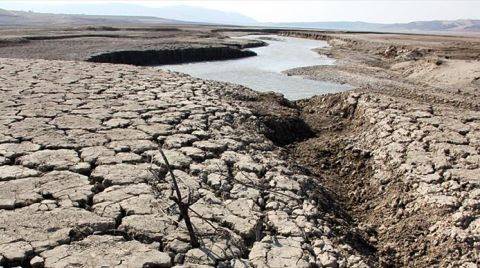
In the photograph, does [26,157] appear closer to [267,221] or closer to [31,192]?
[31,192]

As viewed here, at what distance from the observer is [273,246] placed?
3.69m

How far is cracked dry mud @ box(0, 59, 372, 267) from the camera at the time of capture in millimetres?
3424

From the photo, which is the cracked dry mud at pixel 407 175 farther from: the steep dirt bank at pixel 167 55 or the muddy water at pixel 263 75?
the steep dirt bank at pixel 167 55

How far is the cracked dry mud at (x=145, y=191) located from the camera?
3.42 m

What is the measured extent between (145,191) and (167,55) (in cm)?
1689

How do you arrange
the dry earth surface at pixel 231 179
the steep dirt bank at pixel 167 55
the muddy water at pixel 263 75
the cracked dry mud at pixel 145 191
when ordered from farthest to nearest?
the steep dirt bank at pixel 167 55, the muddy water at pixel 263 75, the dry earth surface at pixel 231 179, the cracked dry mud at pixel 145 191

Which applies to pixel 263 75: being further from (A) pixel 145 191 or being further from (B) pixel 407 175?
(A) pixel 145 191

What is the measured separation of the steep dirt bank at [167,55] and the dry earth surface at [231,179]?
31.9 ft

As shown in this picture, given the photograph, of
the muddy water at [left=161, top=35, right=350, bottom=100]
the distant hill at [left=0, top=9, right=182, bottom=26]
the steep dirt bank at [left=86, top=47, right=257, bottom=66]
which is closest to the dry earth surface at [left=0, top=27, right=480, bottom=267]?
the muddy water at [left=161, top=35, right=350, bottom=100]

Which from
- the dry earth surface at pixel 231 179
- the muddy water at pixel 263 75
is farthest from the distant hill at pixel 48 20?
the dry earth surface at pixel 231 179

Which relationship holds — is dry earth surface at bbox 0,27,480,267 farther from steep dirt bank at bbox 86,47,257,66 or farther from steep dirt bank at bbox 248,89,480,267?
steep dirt bank at bbox 86,47,257,66

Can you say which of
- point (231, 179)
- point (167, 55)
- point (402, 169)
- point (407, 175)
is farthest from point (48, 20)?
point (407, 175)

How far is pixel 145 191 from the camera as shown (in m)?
4.28

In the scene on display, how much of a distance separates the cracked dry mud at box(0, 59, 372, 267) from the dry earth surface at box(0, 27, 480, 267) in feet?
0.05
